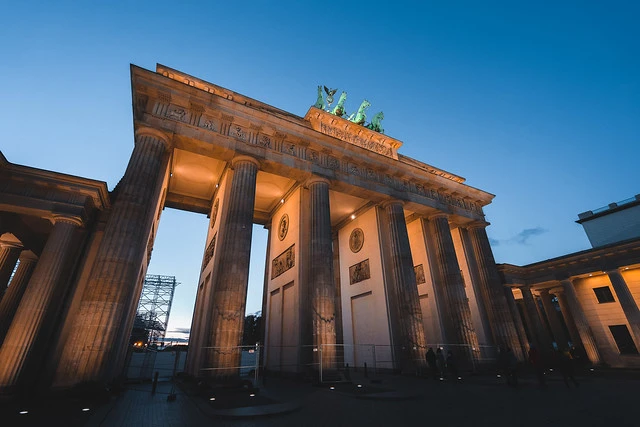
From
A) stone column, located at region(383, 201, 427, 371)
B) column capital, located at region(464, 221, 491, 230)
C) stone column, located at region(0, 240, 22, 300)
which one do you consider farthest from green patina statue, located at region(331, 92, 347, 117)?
stone column, located at region(0, 240, 22, 300)

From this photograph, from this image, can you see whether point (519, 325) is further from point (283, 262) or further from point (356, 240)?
point (283, 262)

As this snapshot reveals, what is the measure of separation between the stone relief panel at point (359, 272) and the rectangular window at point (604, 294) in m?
22.0

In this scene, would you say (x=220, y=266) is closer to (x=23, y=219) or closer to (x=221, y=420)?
(x=221, y=420)

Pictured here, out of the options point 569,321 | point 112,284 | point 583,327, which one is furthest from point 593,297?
point 112,284

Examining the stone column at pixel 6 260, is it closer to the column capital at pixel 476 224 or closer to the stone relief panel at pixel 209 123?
the stone relief panel at pixel 209 123

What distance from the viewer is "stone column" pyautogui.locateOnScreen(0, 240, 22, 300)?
42.6 feet

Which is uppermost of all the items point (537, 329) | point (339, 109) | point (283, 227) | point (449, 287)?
point (339, 109)

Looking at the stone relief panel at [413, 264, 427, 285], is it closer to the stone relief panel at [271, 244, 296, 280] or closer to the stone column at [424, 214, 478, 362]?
the stone column at [424, 214, 478, 362]

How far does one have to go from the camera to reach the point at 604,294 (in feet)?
78.3

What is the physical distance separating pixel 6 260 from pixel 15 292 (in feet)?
5.20

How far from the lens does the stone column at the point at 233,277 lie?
32.7ft

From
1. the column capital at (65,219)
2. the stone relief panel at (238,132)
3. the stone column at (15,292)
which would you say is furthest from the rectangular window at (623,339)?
the stone column at (15,292)

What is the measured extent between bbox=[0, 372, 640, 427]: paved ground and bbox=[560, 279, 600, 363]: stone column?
18.0 meters

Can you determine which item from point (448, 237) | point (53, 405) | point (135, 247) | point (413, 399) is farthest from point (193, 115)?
point (448, 237)
